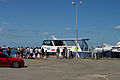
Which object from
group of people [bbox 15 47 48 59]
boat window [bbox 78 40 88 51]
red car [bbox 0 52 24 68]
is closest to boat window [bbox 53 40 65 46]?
boat window [bbox 78 40 88 51]

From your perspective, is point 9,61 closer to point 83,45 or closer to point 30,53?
point 30,53

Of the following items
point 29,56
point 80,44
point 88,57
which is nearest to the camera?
point 29,56

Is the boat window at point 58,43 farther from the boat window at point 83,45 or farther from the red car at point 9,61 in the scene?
the red car at point 9,61

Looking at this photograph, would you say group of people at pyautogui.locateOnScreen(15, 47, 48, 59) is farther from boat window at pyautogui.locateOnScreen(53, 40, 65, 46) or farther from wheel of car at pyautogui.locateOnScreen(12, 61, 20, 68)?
wheel of car at pyautogui.locateOnScreen(12, 61, 20, 68)

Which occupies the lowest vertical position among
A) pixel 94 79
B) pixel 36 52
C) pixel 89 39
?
pixel 94 79

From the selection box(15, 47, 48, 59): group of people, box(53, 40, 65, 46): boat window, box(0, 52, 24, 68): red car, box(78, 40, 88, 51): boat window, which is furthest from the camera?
box(53, 40, 65, 46): boat window

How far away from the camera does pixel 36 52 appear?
→ 2939cm

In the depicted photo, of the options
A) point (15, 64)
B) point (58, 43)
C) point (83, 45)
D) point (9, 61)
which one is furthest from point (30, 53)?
point (9, 61)

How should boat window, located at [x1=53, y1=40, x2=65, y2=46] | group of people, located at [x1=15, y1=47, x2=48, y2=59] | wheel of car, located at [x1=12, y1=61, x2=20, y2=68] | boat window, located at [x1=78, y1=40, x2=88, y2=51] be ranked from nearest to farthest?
wheel of car, located at [x1=12, y1=61, x2=20, y2=68] → group of people, located at [x1=15, y1=47, x2=48, y2=59] → boat window, located at [x1=78, y1=40, x2=88, y2=51] → boat window, located at [x1=53, y1=40, x2=65, y2=46]

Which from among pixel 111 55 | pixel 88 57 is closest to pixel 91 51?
pixel 88 57

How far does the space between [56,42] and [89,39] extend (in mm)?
5305

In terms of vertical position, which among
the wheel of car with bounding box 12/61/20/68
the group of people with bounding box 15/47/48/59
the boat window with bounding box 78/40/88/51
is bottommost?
the wheel of car with bounding box 12/61/20/68

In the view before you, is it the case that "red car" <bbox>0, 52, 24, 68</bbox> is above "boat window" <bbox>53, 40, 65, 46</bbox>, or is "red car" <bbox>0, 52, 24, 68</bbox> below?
below

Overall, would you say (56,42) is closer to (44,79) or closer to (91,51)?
(91,51)
